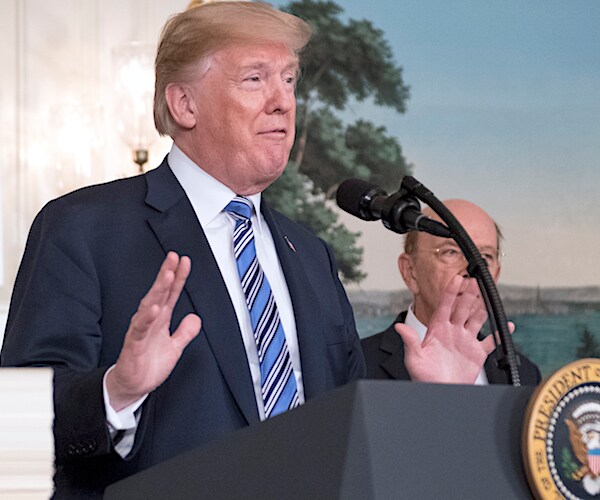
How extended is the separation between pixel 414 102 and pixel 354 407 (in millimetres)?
4165

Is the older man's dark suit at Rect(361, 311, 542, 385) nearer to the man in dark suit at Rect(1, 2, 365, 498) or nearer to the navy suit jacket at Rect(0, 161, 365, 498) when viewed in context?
the man in dark suit at Rect(1, 2, 365, 498)

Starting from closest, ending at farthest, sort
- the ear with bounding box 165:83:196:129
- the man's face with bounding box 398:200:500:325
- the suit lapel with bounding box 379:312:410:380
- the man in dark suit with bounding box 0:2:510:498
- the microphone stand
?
the microphone stand
the man in dark suit with bounding box 0:2:510:498
the ear with bounding box 165:83:196:129
the suit lapel with bounding box 379:312:410:380
the man's face with bounding box 398:200:500:325

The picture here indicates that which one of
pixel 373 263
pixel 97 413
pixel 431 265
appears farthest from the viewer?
pixel 373 263

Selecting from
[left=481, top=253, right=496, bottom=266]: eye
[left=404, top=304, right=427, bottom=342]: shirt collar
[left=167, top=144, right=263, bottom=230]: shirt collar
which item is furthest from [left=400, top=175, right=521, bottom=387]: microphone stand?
[left=481, top=253, right=496, bottom=266]: eye

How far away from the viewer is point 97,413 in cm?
174

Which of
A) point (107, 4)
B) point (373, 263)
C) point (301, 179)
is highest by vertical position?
point (107, 4)

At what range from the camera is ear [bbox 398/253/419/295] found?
4246 millimetres

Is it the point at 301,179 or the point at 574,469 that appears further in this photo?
the point at 301,179

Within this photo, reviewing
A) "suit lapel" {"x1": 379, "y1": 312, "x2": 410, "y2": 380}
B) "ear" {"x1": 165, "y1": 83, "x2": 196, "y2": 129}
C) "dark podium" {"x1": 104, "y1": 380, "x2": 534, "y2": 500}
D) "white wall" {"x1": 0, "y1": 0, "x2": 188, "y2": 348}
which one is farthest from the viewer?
"white wall" {"x1": 0, "y1": 0, "x2": 188, "y2": 348}

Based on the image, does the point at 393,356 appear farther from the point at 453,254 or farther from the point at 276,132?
the point at 276,132

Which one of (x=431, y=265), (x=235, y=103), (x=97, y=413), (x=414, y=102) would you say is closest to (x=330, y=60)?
(x=414, y=102)

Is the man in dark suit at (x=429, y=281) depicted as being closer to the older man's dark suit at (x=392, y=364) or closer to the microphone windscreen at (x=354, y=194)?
the older man's dark suit at (x=392, y=364)

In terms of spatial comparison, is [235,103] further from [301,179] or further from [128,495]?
[301,179]

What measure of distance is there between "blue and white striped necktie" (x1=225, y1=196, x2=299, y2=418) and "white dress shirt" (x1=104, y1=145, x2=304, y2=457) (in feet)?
0.05
